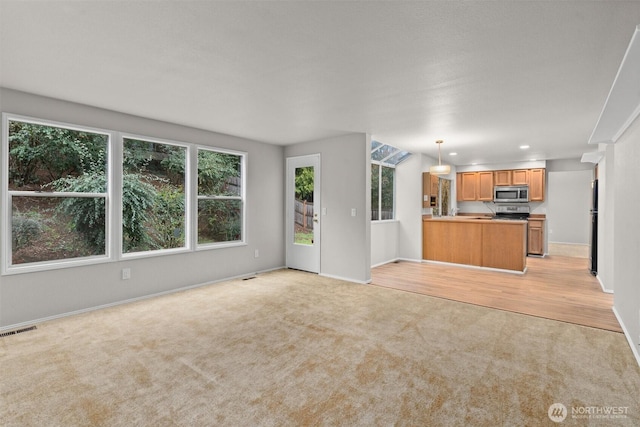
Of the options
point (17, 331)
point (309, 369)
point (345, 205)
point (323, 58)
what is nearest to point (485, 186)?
point (345, 205)

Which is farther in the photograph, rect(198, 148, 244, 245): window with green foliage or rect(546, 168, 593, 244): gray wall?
rect(546, 168, 593, 244): gray wall

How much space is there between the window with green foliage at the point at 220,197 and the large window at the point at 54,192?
1.29 meters

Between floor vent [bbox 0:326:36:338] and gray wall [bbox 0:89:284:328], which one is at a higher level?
gray wall [bbox 0:89:284:328]

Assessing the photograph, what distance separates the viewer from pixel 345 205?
5102mm

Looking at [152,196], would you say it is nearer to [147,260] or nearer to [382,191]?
[147,260]

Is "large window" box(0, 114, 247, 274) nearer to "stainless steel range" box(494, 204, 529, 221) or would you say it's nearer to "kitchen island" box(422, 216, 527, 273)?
"kitchen island" box(422, 216, 527, 273)

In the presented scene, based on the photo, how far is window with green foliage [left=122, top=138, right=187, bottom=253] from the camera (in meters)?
3.94

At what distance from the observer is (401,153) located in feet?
22.1

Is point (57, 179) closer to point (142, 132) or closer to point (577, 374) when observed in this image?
point (142, 132)

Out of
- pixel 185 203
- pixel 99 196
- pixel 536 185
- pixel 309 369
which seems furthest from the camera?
pixel 536 185

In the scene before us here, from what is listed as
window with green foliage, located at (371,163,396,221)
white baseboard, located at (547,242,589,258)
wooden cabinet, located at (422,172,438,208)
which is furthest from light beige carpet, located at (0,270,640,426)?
white baseboard, located at (547,242,589,258)

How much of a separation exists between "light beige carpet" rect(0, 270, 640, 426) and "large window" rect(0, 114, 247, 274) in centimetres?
79

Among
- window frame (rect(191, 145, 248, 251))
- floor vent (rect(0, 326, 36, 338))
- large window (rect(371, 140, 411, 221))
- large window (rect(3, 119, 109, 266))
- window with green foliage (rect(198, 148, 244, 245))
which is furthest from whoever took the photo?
large window (rect(371, 140, 411, 221))

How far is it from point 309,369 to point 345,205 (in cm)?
310
